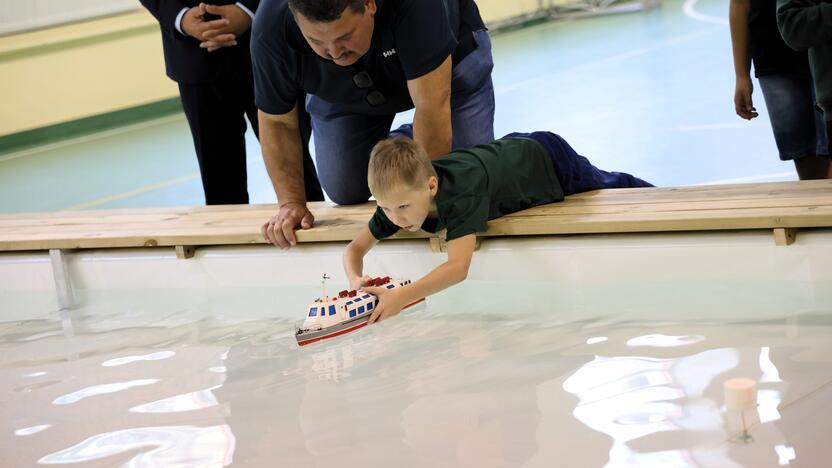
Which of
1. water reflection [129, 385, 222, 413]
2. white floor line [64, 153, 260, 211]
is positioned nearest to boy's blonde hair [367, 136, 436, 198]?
water reflection [129, 385, 222, 413]

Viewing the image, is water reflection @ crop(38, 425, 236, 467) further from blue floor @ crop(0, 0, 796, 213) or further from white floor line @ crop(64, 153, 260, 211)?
white floor line @ crop(64, 153, 260, 211)

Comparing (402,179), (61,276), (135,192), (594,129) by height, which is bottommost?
(135,192)

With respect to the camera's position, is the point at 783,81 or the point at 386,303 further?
the point at 783,81

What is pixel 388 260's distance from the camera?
3334 millimetres

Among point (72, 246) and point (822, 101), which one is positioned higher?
point (822, 101)

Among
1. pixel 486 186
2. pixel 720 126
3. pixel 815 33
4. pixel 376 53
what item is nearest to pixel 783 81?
pixel 815 33

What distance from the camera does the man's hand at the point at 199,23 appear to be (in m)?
3.80

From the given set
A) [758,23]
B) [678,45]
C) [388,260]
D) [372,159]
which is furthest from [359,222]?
[678,45]

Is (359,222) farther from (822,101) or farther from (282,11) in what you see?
(822,101)

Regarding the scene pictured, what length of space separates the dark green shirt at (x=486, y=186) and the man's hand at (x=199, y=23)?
1132 mm

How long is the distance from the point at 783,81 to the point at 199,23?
200 centimetres

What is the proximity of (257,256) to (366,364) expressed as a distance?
92 cm

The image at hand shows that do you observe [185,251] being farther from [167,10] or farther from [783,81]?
[783,81]

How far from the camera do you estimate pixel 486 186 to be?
304 centimetres
